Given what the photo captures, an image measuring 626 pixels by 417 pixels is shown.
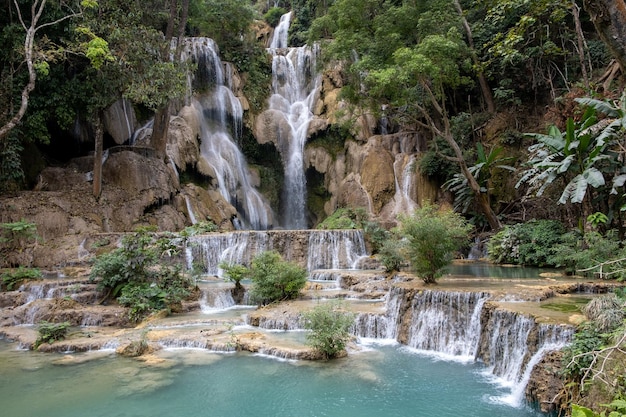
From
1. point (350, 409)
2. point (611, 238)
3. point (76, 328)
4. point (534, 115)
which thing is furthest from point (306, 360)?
point (534, 115)

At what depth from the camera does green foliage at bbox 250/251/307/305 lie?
12039 millimetres

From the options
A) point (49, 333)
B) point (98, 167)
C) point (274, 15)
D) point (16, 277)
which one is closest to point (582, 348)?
point (49, 333)

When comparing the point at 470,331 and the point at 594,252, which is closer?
the point at 470,331

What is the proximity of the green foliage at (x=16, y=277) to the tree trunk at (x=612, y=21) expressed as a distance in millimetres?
15240

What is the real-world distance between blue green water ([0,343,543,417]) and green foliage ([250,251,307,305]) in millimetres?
3421

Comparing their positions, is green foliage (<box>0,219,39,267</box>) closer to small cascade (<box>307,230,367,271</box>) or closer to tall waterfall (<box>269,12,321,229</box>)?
small cascade (<box>307,230,367,271</box>)

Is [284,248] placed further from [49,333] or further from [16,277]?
[49,333]

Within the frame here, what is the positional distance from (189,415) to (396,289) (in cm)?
548

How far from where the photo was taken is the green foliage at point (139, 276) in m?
12.2

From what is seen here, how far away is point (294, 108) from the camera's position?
1112 inches

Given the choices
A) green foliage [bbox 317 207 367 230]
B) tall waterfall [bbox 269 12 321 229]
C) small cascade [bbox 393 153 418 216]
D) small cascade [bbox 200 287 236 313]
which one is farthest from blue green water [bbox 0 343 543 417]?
tall waterfall [bbox 269 12 321 229]

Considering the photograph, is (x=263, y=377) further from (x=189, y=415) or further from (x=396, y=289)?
(x=396, y=289)

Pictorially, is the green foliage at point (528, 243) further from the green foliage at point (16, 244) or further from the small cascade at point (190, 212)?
the green foliage at point (16, 244)

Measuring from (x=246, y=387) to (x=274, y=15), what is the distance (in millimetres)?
35409
